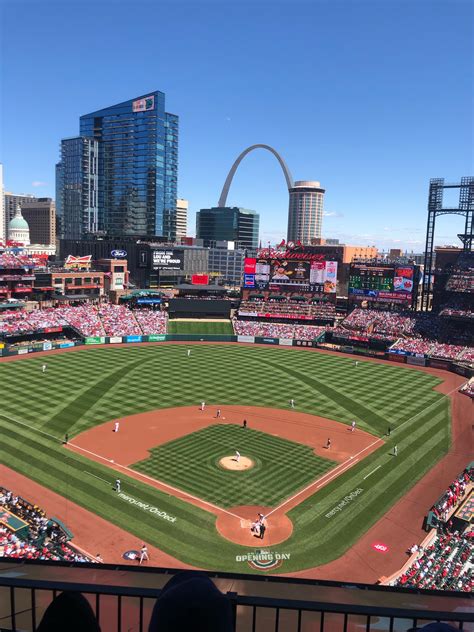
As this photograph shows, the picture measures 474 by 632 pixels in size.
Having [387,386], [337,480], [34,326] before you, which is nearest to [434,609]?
[337,480]

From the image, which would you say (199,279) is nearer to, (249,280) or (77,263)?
(249,280)

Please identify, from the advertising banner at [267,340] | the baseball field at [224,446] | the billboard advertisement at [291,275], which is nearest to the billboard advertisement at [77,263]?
the billboard advertisement at [291,275]

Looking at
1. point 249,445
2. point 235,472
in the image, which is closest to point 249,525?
point 235,472

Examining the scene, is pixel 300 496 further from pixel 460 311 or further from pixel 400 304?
pixel 400 304

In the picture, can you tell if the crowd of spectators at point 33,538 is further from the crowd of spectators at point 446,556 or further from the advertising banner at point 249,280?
the advertising banner at point 249,280

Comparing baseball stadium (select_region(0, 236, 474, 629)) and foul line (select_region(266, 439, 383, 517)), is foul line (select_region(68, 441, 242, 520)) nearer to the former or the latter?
baseball stadium (select_region(0, 236, 474, 629))
